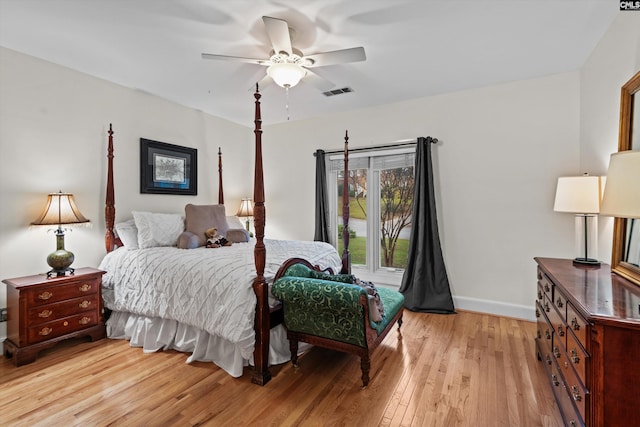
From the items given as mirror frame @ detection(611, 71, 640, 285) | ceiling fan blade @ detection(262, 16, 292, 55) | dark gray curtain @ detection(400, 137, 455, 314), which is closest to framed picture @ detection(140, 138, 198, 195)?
ceiling fan blade @ detection(262, 16, 292, 55)

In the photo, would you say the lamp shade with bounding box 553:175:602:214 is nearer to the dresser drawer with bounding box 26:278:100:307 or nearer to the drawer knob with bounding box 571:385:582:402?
the drawer knob with bounding box 571:385:582:402

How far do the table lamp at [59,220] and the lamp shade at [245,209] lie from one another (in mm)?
2149

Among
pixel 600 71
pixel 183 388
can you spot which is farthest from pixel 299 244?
pixel 600 71

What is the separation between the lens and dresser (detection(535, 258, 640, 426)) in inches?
45.3

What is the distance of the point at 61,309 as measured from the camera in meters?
2.57

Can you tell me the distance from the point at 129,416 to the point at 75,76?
3.15m

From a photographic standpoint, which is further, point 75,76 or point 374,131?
point 374,131

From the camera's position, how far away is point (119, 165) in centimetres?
337

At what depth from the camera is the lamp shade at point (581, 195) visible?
2.14 metres

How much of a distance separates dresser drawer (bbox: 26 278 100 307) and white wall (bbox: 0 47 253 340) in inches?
17.4

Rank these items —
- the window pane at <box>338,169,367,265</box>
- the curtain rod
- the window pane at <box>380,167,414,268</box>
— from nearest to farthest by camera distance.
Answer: the curtain rod
the window pane at <box>380,167,414,268</box>
the window pane at <box>338,169,367,265</box>

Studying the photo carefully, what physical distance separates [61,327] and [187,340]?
111cm

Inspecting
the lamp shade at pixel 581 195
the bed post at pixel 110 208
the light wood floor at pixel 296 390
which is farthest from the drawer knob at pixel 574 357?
the bed post at pixel 110 208

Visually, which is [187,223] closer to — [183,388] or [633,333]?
[183,388]
